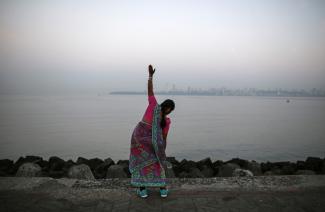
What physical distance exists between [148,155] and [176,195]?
72cm

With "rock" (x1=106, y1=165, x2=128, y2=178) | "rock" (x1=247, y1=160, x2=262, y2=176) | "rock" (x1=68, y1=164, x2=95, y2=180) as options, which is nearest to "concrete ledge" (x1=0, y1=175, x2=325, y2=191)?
"rock" (x1=68, y1=164, x2=95, y2=180)

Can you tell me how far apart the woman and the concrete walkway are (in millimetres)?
219

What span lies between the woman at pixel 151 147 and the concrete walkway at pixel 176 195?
22 cm

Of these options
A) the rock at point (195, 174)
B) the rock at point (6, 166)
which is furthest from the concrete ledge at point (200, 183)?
the rock at point (6, 166)

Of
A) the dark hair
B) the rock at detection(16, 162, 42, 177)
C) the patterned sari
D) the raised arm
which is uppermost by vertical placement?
the raised arm

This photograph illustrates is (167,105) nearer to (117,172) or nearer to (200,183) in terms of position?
(200,183)

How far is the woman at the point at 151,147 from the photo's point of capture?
400 centimetres

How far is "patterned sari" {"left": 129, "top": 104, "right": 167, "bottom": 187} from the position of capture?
4.05 m

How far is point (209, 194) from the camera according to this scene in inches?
166

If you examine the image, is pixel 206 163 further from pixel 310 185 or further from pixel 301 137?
pixel 301 137

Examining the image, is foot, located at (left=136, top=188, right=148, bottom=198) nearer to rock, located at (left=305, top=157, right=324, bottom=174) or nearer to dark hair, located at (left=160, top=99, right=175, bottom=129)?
dark hair, located at (left=160, top=99, right=175, bottom=129)

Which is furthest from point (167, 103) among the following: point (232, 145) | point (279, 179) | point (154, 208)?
point (232, 145)

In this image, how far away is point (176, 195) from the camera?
4180 mm

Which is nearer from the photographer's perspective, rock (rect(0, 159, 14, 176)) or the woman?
the woman
